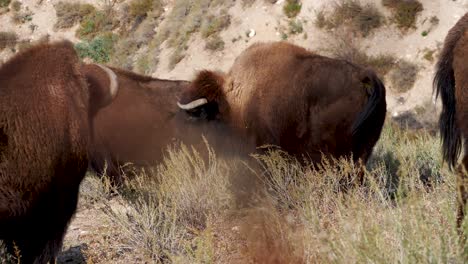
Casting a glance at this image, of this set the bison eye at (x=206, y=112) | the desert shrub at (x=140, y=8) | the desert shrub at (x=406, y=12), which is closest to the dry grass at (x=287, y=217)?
the bison eye at (x=206, y=112)

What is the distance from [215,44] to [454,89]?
20828 millimetres

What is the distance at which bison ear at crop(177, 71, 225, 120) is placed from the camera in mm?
7930

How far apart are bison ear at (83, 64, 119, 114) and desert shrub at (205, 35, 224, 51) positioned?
65.4ft

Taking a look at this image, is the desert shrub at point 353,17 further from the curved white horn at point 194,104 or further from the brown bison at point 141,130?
the curved white horn at point 194,104

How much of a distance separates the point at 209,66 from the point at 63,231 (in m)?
20.2

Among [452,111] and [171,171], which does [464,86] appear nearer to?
[452,111]

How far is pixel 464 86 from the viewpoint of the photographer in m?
4.55

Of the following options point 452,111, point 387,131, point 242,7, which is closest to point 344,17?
point 242,7

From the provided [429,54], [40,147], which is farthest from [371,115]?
[429,54]

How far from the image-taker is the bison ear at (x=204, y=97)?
26.0 feet

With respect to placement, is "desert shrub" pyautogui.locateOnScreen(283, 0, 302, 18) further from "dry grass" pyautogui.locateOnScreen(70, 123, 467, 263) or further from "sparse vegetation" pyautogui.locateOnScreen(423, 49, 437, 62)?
"dry grass" pyautogui.locateOnScreen(70, 123, 467, 263)

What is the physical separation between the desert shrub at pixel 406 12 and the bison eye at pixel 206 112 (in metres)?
15.9

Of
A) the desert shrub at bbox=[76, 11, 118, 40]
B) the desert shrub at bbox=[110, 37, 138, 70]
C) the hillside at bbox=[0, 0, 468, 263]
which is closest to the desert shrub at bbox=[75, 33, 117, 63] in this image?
the hillside at bbox=[0, 0, 468, 263]

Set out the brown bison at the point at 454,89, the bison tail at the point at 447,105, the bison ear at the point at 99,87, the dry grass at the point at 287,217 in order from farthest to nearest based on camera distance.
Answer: the bison ear at the point at 99,87 → the bison tail at the point at 447,105 → the brown bison at the point at 454,89 → the dry grass at the point at 287,217
